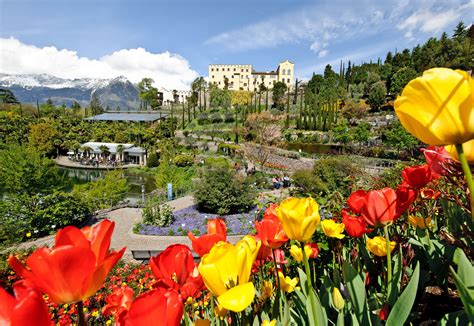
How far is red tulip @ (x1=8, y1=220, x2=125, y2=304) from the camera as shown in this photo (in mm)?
475

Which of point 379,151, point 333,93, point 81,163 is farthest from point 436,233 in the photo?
point 333,93

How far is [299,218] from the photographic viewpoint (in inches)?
30.4

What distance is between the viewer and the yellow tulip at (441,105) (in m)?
0.49

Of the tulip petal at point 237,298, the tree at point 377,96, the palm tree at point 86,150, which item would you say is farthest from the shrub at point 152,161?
the tree at point 377,96

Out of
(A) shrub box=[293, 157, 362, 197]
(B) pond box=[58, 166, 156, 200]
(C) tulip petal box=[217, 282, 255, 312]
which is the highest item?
(C) tulip petal box=[217, 282, 255, 312]

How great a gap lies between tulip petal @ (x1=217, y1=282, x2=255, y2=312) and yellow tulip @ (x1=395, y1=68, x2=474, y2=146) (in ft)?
1.51

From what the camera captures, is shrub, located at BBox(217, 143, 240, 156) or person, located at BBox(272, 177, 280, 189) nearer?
person, located at BBox(272, 177, 280, 189)

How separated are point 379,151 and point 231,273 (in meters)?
25.3

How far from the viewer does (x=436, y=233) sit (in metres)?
1.65

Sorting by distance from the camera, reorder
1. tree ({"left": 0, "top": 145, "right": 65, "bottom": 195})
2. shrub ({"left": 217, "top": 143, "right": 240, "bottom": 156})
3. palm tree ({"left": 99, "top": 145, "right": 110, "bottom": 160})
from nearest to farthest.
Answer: tree ({"left": 0, "top": 145, "right": 65, "bottom": 195}) → shrub ({"left": 217, "top": 143, "right": 240, "bottom": 156}) → palm tree ({"left": 99, "top": 145, "right": 110, "bottom": 160})

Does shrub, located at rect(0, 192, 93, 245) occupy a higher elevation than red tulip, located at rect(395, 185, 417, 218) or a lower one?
lower

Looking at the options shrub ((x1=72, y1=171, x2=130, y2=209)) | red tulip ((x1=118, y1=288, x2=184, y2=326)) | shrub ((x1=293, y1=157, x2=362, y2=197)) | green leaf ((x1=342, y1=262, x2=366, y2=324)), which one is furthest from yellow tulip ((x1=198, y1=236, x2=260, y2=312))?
shrub ((x1=72, y1=171, x2=130, y2=209))

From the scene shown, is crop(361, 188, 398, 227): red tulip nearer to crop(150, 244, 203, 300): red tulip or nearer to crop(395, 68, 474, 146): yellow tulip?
crop(395, 68, 474, 146): yellow tulip

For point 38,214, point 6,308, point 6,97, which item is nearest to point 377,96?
point 38,214
